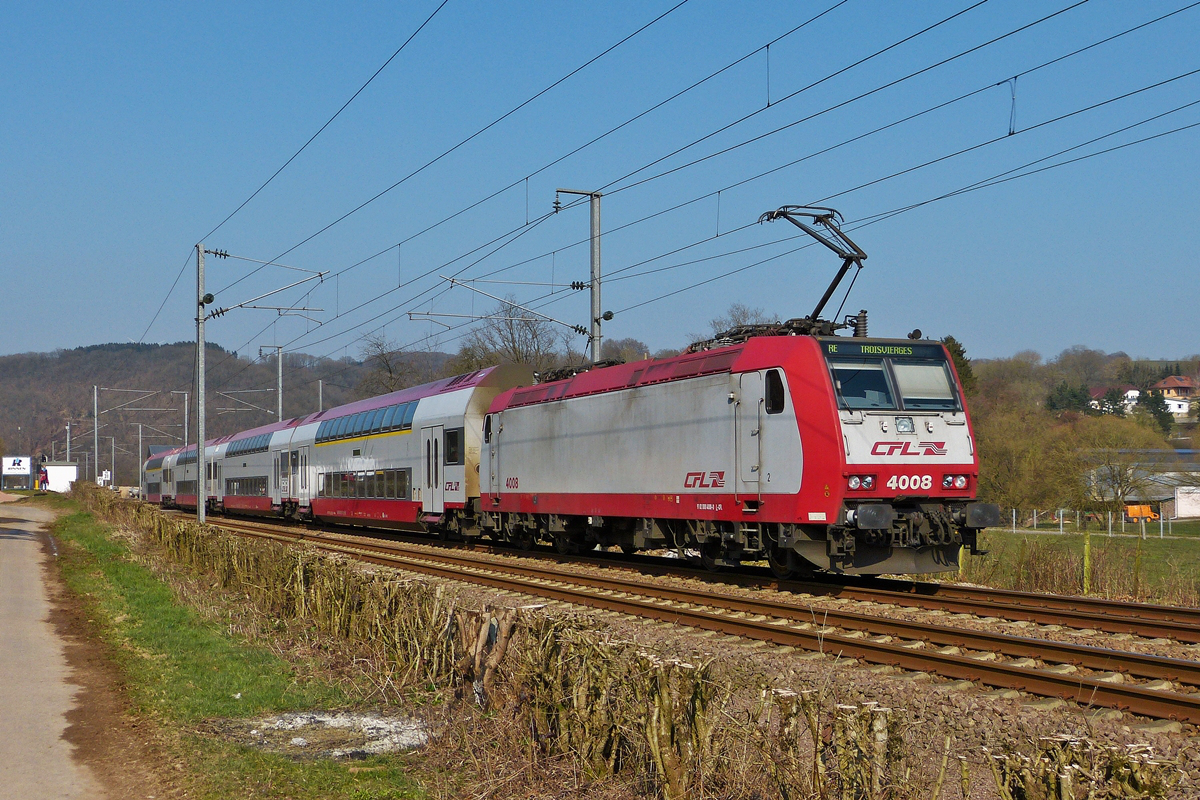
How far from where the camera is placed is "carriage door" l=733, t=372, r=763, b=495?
1528 centimetres

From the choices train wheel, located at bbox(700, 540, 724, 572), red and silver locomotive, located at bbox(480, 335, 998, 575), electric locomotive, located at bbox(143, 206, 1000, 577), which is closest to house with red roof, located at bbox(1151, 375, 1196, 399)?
electric locomotive, located at bbox(143, 206, 1000, 577)

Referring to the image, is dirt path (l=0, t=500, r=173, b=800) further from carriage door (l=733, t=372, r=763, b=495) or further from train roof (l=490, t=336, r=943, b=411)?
train roof (l=490, t=336, r=943, b=411)

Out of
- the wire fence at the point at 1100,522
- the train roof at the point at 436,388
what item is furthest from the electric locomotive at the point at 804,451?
the wire fence at the point at 1100,522

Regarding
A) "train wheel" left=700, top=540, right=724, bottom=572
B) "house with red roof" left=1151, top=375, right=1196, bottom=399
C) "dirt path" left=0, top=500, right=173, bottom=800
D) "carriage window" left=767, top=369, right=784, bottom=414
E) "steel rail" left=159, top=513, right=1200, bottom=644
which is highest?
"house with red roof" left=1151, top=375, right=1196, bottom=399

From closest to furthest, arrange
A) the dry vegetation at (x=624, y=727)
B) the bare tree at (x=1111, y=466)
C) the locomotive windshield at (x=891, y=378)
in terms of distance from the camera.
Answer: the dry vegetation at (x=624, y=727), the locomotive windshield at (x=891, y=378), the bare tree at (x=1111, y=466)

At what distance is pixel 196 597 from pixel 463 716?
9.46m

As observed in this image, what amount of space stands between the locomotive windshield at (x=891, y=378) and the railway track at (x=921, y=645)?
3062mm

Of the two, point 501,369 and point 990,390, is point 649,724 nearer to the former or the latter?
point 501,369

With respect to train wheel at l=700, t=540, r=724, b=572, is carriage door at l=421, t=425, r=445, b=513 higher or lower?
higher

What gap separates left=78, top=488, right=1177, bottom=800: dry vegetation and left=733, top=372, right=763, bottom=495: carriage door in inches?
244

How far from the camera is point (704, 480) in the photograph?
54.4 feet

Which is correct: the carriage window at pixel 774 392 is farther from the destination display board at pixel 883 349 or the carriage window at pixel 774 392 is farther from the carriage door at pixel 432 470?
the carriage door at pixel 432 470

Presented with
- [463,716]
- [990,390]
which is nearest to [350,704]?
[463,716]

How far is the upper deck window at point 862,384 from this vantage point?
47.4 ft
